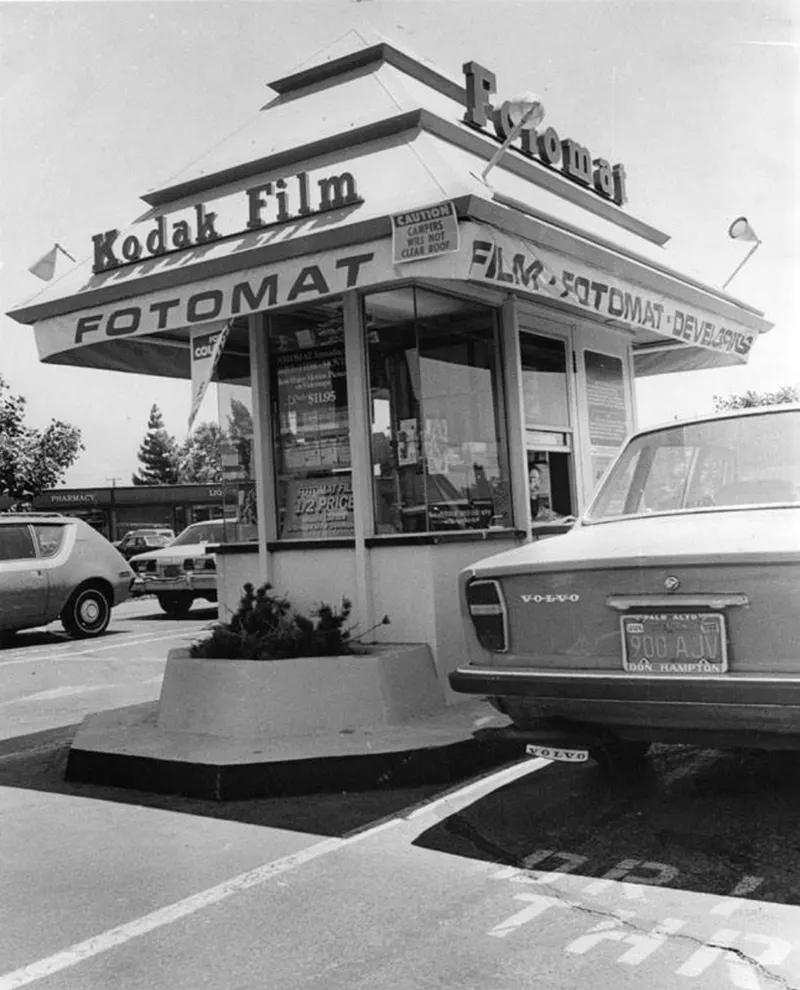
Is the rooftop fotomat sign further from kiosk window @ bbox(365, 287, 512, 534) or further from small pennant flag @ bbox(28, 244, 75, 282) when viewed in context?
small pennant flag @ bbox(28, 244, 75, 282)

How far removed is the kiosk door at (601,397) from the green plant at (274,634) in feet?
9.28

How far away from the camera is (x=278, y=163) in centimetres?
703

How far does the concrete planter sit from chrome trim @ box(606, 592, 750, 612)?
215 centimetres

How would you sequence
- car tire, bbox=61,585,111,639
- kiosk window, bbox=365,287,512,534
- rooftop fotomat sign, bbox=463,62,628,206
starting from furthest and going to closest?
car tire, bbox=61,585,111,639
rooftop fotomat sign, bbox=463,62,628,206
kiosk window, bbox=365,287,512,534

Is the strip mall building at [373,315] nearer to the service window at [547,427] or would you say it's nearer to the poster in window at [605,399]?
the service window at [547,427]

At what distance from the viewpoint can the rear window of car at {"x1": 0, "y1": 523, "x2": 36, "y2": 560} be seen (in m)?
12.8

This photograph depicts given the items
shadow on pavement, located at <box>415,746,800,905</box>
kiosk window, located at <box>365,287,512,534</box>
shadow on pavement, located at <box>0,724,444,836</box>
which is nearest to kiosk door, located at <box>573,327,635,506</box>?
kiosk window, located at <box>365,287,512,534</box>

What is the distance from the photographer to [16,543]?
1295cm

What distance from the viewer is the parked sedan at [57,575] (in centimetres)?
1274

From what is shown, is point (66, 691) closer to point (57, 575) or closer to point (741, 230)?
point (57, 575)

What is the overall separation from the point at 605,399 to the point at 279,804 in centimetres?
517

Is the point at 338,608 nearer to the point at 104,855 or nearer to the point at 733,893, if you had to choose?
the point at 104,855

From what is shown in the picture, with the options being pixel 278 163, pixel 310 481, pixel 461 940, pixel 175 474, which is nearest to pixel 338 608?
pixel 310 481

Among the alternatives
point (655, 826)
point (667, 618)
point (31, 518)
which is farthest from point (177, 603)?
point (667, 618)
